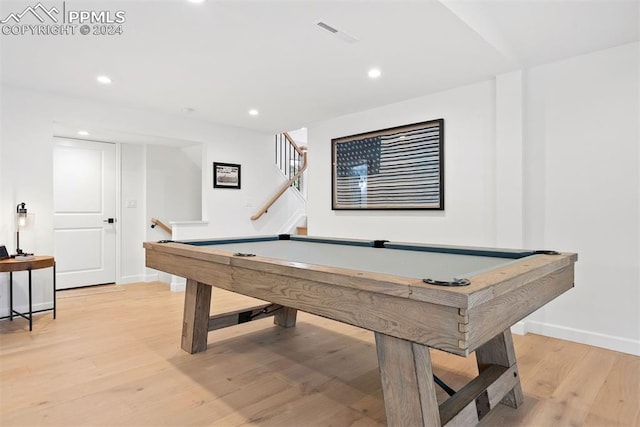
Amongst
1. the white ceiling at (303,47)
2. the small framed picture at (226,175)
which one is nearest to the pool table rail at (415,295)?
the white ceiling at (303,47)

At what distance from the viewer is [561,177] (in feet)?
9.42

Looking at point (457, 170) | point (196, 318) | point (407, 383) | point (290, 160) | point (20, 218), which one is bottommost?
point (196, 318)

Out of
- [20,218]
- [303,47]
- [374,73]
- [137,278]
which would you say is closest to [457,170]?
[374,73]

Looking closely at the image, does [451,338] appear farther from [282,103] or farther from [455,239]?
[282,103]

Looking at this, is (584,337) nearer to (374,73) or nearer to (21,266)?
(374,73)

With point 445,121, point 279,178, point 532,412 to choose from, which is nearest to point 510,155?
point 445,121

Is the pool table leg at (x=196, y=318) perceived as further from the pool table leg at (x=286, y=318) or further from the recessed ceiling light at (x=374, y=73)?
the recessed ceiling light at (x=374, y=73)

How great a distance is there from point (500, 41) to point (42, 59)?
3.48 metres

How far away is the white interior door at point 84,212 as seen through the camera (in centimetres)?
445

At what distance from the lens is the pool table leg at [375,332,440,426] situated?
122cm

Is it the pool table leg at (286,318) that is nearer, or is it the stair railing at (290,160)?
the pool table leg at (286,318)

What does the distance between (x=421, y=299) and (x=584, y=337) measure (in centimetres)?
255

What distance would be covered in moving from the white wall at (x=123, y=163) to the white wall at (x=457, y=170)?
1.90 metres

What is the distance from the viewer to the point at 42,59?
9.04 ft
